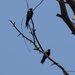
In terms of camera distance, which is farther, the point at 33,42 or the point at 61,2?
the point at 33,42

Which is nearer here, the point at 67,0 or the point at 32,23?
the point at 67,0

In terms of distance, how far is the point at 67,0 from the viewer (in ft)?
7.84

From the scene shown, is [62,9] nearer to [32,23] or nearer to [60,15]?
[60,15]

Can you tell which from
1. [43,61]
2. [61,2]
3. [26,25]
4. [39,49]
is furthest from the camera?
[43,61]

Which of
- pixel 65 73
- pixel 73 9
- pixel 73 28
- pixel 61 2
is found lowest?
pixel 65 73

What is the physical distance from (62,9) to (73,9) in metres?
0.17

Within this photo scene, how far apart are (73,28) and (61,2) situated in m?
0.32

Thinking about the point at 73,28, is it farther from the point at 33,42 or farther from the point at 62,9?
the point at 33,42

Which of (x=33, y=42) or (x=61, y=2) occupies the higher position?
(x=61, y=2)

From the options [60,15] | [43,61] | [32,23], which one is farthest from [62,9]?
[43,61]

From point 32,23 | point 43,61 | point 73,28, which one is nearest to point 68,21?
point 73,28

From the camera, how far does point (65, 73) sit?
2.42 meters

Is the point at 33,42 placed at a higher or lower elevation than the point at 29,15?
lower

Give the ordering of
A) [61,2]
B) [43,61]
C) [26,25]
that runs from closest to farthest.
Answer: [61,2] < [26,25] < [43,61]
